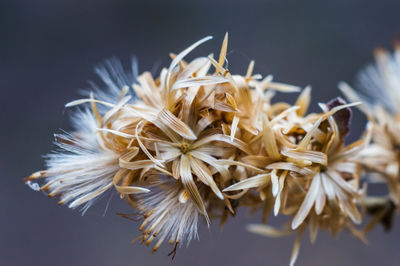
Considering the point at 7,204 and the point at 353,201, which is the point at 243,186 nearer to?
the point at 353,201

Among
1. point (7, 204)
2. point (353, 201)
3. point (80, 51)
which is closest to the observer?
point (353, 201)

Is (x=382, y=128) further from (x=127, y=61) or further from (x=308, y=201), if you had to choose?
(x=127, y=61)

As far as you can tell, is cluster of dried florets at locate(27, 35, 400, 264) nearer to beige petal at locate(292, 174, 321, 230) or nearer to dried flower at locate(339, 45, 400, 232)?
beige petal at locate(292, 174, 321, 230)

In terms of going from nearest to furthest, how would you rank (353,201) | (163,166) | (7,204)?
(163,166) < (353,201) < (7,204)

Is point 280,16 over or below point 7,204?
over

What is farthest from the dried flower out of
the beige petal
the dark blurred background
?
the dark blurred background

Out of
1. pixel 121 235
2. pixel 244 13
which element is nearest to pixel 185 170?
pixel 121 235

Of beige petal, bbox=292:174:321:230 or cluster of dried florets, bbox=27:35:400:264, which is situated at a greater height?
cluster of dried florets, bbox=27:35:400:264
